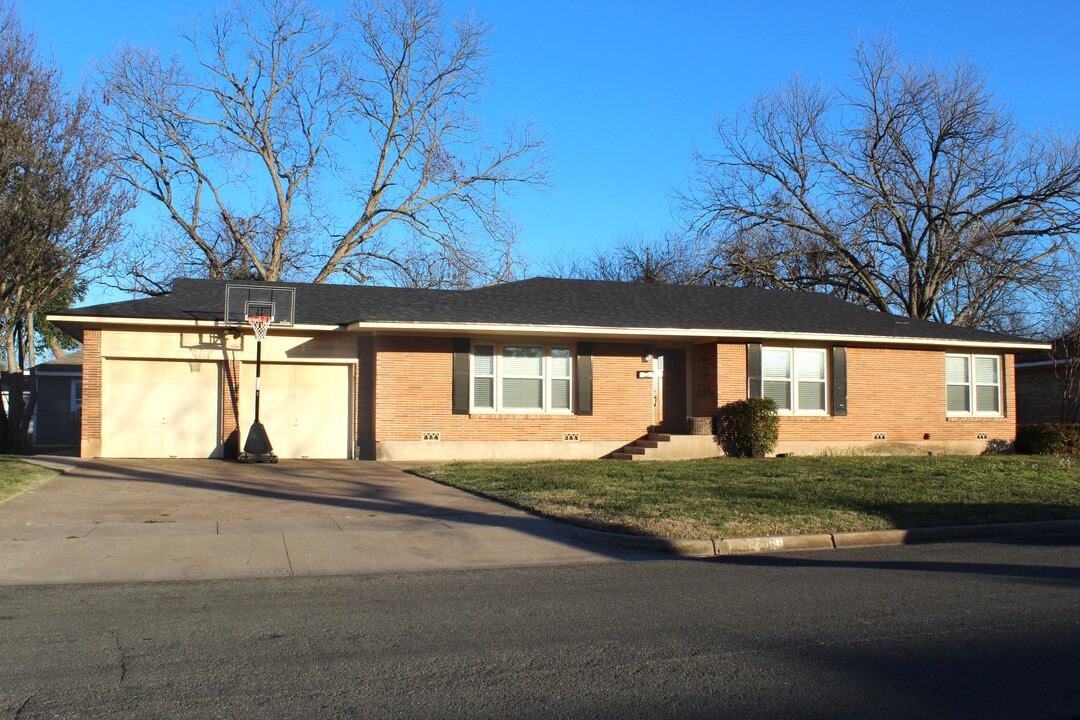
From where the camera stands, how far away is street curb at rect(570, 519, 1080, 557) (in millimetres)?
10688

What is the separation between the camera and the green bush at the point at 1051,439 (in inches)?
959

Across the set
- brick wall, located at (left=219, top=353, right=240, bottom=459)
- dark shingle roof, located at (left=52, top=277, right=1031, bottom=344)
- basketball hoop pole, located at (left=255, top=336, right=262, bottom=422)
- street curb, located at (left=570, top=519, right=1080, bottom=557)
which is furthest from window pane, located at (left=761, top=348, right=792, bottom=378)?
brick wall, located at (left=219, top=353, right=240, bottom=459)

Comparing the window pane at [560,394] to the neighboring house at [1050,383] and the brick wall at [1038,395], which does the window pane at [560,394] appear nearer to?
the neighboring house at [1050,383]

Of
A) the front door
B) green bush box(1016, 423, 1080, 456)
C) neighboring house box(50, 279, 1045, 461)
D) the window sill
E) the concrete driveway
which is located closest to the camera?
the concrete driveway

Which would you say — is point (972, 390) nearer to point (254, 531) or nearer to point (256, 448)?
point (256, 448)

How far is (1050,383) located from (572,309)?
1799cm

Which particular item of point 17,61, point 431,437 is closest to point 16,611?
point 431,437

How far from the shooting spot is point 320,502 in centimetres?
1371

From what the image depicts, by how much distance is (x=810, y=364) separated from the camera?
2341 cm

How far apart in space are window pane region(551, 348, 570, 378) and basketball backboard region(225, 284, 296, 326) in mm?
5964

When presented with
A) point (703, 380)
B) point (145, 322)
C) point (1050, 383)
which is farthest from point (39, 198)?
point (1050, 383)

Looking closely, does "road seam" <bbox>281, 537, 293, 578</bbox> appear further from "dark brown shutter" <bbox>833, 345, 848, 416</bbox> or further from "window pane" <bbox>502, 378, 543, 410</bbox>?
"dark brown shutter" <bbox>833, 345, 848, 416</bbox>

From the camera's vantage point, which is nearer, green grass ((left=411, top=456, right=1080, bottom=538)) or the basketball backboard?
green grass ((left=411, top=456, right=1080, bottom=538))

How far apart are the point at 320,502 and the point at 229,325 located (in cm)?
818
